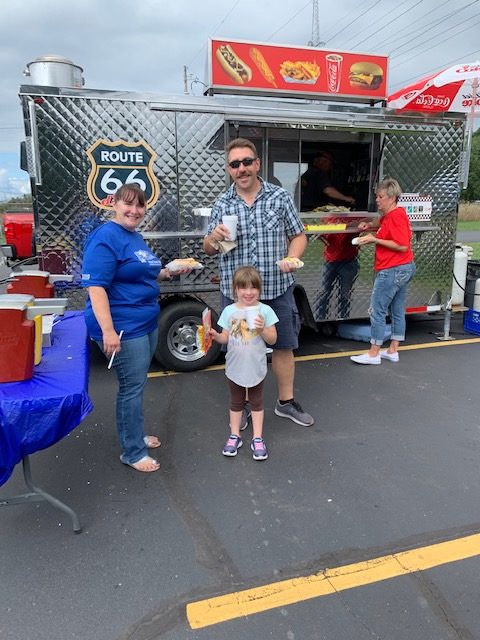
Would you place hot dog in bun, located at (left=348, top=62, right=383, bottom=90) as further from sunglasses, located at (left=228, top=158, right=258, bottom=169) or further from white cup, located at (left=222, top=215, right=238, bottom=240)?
white cup, located at (left=222, top=215, right=238, bottom=240)

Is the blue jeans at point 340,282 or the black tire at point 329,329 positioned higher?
the blue jeans at point 340,282

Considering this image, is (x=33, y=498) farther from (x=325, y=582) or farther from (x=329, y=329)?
(x=329, y=329)

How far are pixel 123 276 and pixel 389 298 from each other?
3302mm

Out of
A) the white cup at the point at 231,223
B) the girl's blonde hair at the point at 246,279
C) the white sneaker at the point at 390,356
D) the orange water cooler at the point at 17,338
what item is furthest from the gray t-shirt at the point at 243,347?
the white sneaker at the point at 390,356

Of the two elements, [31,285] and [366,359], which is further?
[366,359]

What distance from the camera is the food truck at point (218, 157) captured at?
13.8ft

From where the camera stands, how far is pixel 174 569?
2334 millimetres

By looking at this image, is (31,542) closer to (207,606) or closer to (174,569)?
(174,569)

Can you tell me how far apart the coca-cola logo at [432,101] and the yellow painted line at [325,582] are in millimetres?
5506

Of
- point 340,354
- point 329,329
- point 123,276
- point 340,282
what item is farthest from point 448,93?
point 123,276

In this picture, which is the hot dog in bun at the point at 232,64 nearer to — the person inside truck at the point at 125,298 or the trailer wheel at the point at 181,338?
the trailer wheel at the point at 181,338

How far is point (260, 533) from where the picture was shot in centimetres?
259

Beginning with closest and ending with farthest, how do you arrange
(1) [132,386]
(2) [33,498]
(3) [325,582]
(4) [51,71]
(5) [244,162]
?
(3) [325,582] < (2) [33,498] < (1) [132,386] < (5) [244,162] < (4) [51,71]

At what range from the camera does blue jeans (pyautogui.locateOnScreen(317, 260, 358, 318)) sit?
5.43 m
